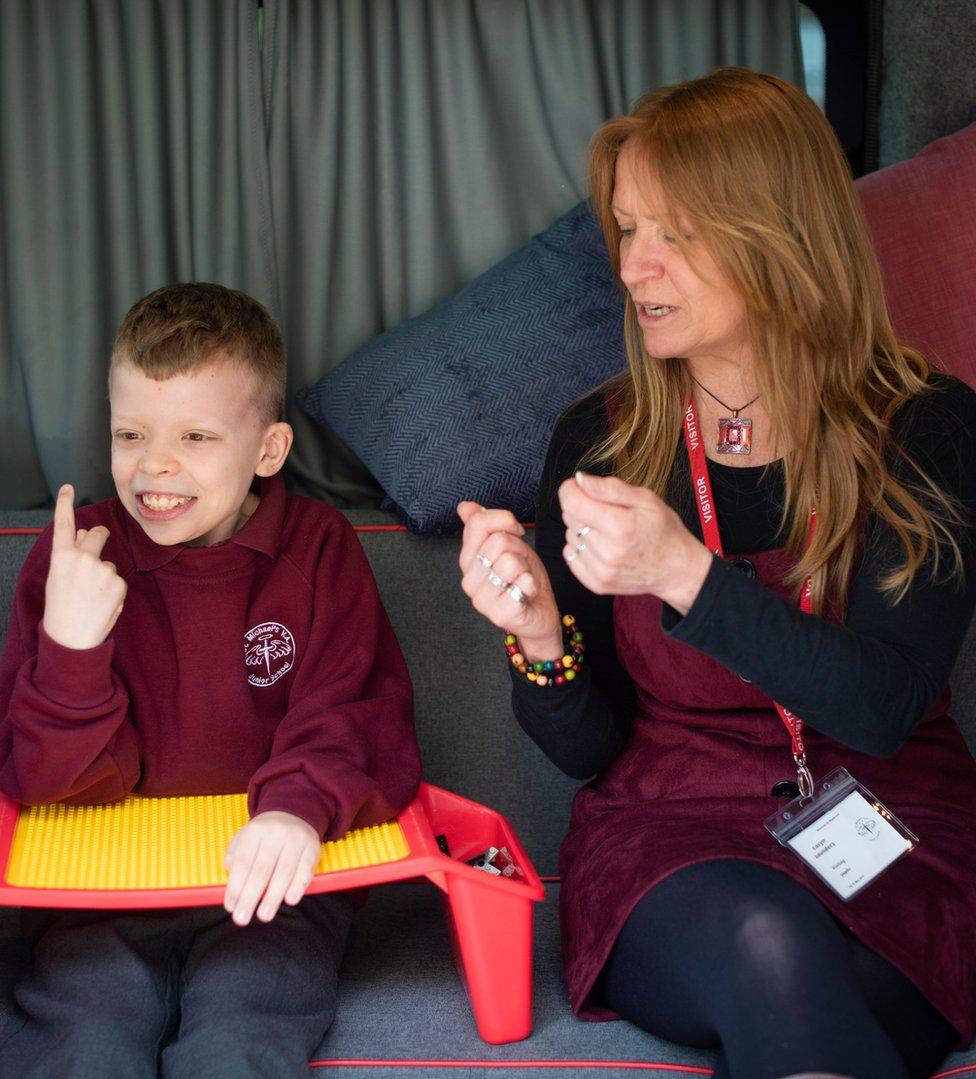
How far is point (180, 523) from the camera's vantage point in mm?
1557

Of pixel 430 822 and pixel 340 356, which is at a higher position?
pixel 340 356

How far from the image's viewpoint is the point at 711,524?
1.52 meters

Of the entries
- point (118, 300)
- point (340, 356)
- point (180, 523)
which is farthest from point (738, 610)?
point (118, 300)

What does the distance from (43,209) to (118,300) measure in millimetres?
176

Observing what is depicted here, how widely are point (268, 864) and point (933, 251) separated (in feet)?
4.16

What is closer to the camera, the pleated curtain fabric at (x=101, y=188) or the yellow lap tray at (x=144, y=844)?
the yellow lap tray at (x=144, y=844)

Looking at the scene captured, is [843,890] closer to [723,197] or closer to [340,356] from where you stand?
[723,197]

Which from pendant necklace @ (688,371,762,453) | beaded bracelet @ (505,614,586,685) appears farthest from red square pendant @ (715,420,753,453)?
beaded bracelet @ (505,614,586,685)

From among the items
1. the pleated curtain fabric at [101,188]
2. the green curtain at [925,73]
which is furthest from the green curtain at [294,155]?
the green curtain at [925,73]

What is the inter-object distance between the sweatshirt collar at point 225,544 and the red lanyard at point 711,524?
492 mm

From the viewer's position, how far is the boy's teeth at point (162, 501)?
1.55 metres

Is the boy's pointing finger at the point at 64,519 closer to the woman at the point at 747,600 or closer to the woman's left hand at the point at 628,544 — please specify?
the woman at the point at 747,600

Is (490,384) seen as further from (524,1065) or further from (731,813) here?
(524,1065)

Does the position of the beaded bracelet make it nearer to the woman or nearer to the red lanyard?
the woman
